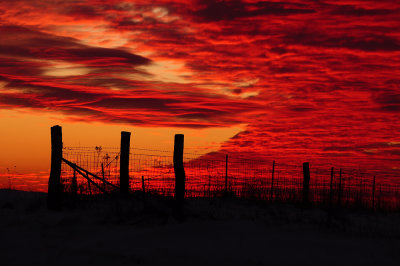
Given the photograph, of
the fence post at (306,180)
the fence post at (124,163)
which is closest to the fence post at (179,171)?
the fence post at (124,163)

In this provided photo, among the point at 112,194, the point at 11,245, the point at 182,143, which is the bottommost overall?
the point at 11,245

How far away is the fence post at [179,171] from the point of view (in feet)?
47.9

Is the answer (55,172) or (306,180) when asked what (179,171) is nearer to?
(55,172)

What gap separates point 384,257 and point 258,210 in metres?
6.06

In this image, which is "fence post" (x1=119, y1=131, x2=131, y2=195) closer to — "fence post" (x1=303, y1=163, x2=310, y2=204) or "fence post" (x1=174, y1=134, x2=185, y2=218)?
"fence post" (x1=174, y1=134, x2=185, y2=218)

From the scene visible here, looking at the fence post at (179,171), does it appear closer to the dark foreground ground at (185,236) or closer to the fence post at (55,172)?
the dark foreground ground at (185,236)

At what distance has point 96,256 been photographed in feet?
36.1

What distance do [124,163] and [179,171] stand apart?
3006 mm

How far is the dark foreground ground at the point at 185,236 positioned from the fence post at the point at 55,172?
431 mm

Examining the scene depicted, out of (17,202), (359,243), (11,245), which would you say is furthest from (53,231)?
(359,243)

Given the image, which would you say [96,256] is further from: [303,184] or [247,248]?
[303,184]

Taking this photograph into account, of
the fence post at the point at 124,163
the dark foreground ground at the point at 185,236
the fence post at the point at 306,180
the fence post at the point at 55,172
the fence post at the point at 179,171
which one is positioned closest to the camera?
the dark foreground ground at the point at 185,236

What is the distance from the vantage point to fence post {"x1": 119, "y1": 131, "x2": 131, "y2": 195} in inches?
670

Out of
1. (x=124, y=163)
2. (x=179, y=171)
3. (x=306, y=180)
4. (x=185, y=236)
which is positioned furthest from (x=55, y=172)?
(x=306, y=180)
